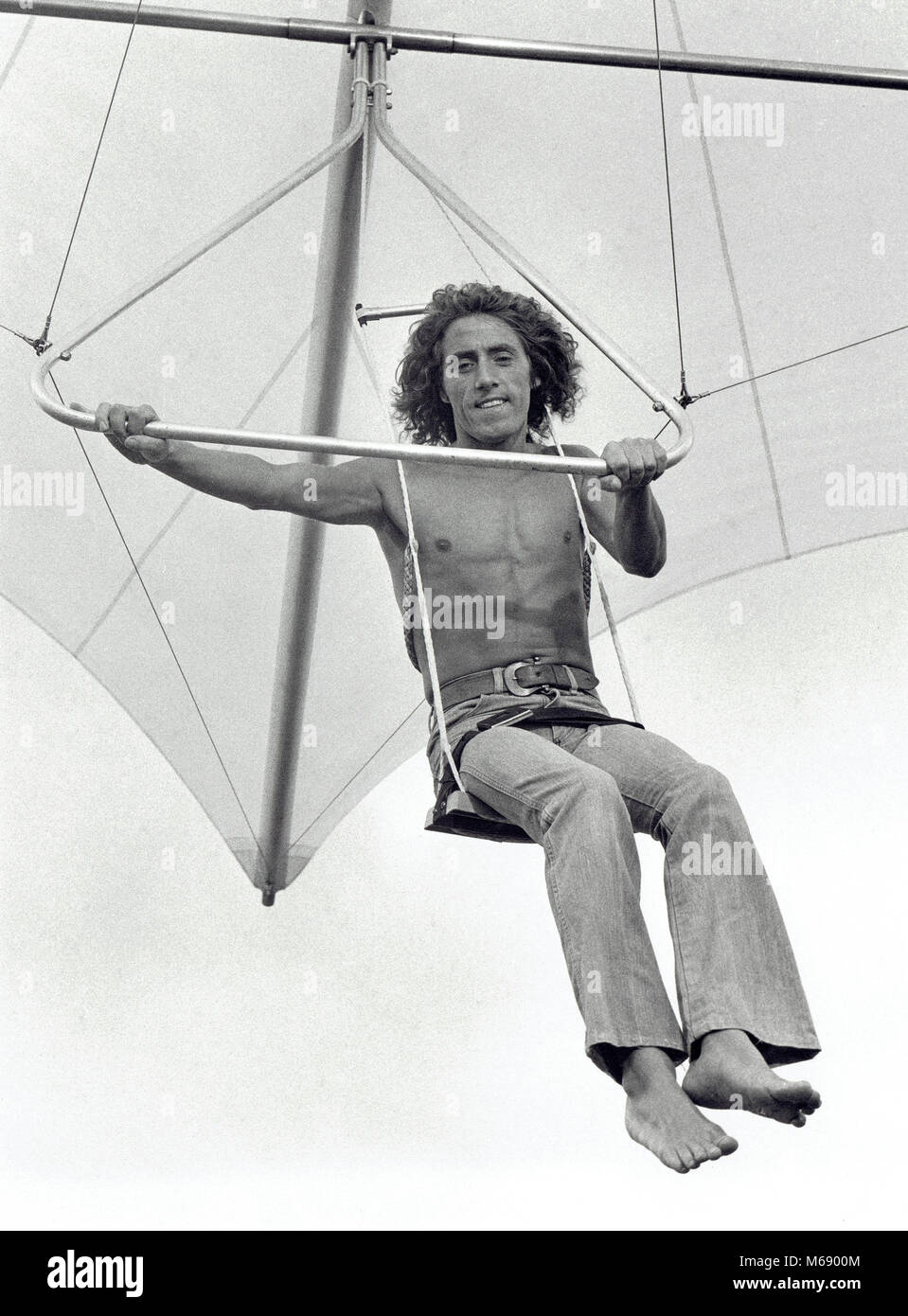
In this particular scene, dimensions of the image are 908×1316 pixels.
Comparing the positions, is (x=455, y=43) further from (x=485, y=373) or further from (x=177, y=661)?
(x=177, y=661)

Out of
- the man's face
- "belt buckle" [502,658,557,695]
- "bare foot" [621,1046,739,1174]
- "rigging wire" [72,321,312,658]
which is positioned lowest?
"bare foot" [621,1046,739,1174]

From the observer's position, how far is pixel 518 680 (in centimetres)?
364

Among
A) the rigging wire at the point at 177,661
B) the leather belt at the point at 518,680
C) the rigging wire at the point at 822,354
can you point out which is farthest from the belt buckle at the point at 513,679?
the rigging wire at the point at 822,354

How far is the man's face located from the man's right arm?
0.23 m

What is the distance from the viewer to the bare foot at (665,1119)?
272 centimetres

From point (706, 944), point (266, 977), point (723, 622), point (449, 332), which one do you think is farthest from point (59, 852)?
point (706, 944)

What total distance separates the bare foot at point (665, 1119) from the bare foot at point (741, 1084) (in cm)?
4

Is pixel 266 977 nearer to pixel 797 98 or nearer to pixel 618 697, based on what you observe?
pixel 618 697

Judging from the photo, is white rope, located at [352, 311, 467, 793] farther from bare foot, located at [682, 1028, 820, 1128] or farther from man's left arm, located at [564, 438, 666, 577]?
bare foot, located at [682, 1028, 820, 1128]

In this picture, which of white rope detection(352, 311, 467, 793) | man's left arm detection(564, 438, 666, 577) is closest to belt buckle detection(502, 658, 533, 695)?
white rope detection(352, 311, 467, 793)

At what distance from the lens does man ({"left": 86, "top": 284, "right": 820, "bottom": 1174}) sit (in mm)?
→ 2975

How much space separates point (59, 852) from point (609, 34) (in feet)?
25.4

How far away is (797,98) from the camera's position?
6.12m

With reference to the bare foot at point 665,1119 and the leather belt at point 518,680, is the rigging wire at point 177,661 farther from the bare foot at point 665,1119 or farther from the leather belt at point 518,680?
the bare foot at point 665,1119
